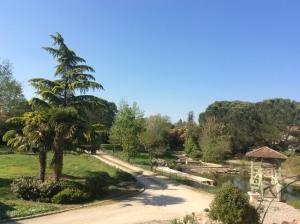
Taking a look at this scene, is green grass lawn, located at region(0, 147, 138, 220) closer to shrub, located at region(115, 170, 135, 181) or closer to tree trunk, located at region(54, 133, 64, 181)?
shrub, located at region(115, 170, 135, 181)

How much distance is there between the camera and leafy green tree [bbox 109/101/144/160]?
39.8 meters

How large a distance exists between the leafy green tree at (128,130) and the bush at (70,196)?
20703 millimetres

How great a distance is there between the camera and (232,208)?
12.2m

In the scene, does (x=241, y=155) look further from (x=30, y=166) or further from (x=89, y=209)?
(x=89, y=209)

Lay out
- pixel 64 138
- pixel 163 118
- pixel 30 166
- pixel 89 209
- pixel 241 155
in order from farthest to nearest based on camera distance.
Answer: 1. pixel 163 118
2. pixel 241 155
3. pixel 30 166
4. pixel 64 138
5. pixel 89 209

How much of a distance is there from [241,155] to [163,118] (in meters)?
18.6

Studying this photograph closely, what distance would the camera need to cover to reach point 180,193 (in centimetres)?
2250

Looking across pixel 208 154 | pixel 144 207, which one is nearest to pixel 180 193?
pixel 144 207

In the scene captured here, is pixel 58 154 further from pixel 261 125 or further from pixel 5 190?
pixel 261 125

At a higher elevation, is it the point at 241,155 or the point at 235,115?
the point at 235,115

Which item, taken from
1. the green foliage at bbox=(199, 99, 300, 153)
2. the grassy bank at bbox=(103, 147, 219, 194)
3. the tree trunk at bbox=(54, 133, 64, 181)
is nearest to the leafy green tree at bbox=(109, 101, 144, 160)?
the grassy bank at bbox=(103, 147, 219, 194)

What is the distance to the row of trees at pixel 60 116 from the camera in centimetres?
1992

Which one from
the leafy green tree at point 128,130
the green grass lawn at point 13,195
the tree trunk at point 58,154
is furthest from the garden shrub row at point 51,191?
the leafy green tree at point 128,130

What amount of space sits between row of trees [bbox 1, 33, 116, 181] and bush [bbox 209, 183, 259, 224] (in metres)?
9.73
